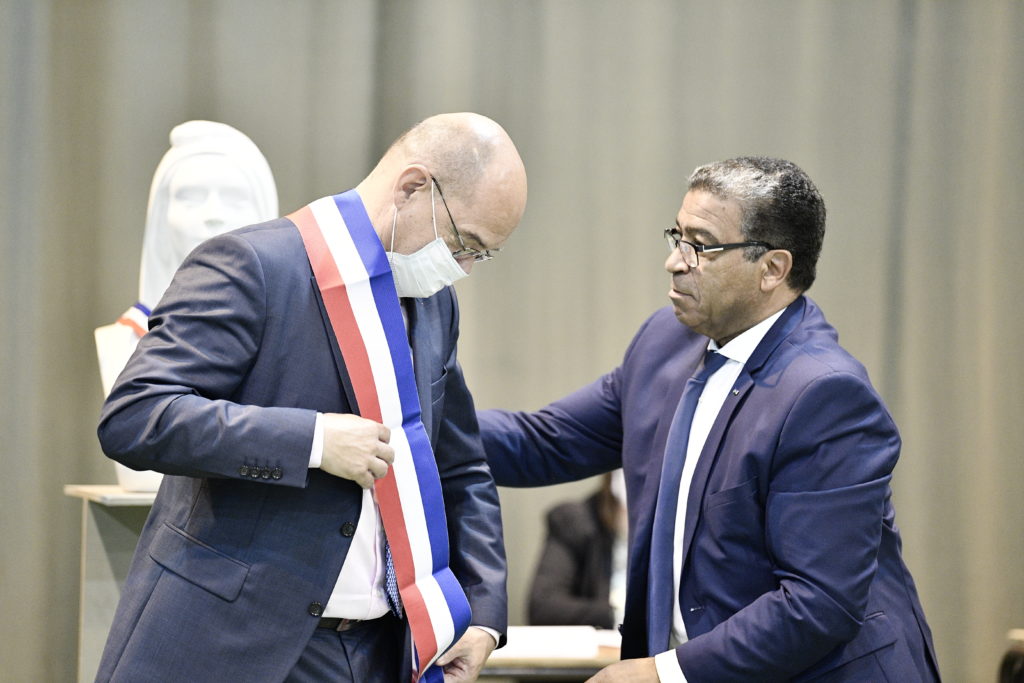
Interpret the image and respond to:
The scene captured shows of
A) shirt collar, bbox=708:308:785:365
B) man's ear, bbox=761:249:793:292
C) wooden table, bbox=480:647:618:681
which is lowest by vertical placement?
wooden table, bbox=480:647:618:681

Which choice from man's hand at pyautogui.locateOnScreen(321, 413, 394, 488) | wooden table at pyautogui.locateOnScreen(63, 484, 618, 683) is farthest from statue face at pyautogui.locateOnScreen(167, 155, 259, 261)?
man's hand at pyautogui.locateOnScreen(321, 413, 394, 488)

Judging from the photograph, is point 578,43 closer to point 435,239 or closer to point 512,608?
point 512,608

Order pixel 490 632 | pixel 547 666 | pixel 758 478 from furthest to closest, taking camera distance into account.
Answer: pixel 547 666
pixel 758 478
pixel 490 632

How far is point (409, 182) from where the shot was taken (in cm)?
182

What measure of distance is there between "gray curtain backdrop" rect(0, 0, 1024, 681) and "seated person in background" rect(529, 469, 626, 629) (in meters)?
0.65

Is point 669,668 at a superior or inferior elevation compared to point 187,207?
inferior

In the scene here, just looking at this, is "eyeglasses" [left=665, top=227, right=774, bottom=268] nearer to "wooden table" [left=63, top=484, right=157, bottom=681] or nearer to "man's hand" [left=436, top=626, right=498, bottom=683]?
"man's hand" [left=436, top=626, right=498, bottom=683]

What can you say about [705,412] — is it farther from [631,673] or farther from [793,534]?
[631,673]

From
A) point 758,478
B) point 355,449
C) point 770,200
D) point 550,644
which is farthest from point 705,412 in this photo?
point 550,644

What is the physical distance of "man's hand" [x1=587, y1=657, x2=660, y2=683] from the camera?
6.82 ft

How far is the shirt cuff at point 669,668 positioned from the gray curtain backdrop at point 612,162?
2.61 metres

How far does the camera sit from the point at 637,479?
2.37 meters

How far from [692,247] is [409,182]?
27.8 inches

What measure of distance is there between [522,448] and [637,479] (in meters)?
0.34
